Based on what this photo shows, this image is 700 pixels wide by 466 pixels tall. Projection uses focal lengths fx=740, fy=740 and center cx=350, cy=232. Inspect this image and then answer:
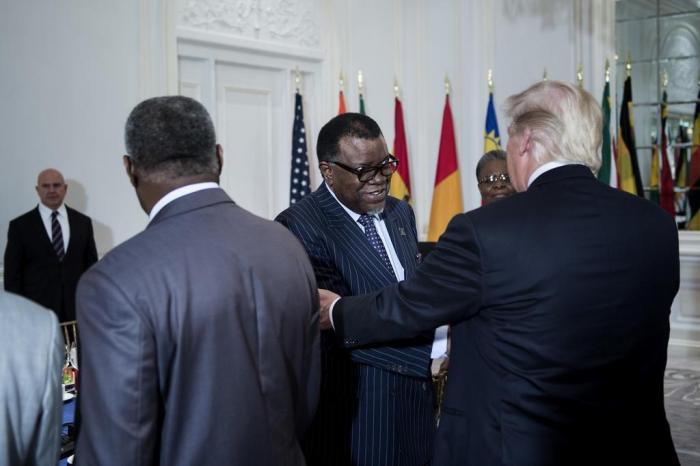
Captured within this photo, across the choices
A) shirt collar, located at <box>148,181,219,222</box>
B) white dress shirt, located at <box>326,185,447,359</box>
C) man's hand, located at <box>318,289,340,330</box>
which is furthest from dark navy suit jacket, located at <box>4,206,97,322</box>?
shirt collar, located at <box>148,181,219,222</box>

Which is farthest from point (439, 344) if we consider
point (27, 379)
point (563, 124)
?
point (27, 379)

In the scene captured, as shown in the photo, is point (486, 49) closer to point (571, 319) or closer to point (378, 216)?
point (378, 216)

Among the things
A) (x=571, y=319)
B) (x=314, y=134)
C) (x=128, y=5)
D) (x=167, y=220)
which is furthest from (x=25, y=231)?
(x=571, y=319)

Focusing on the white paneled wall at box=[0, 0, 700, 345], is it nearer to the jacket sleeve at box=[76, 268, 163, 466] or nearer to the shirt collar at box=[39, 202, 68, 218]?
the shirt collar at box=[39, 202, 68, 218]

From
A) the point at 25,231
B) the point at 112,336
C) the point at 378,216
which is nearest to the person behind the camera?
the point at 112,336

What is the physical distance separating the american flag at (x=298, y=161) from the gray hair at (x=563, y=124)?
15.4 feet

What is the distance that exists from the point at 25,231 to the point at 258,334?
411 cm

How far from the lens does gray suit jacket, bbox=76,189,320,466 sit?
1.25 meters

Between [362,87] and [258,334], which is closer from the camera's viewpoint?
[258,334]

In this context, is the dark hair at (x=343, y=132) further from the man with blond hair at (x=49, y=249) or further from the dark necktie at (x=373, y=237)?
the man with blond hair at (x=49, y=249)

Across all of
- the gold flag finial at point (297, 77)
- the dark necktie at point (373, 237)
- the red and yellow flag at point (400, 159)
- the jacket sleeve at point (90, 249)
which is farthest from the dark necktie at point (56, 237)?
the dark necktie at point (373, 237)

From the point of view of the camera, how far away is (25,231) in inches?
197

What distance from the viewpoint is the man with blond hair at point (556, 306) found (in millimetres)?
1521

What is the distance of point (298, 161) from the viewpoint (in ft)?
20.8
